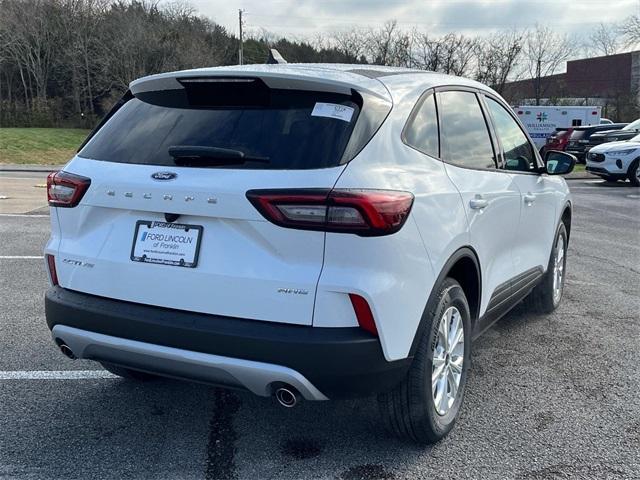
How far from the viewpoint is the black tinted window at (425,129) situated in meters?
2.93

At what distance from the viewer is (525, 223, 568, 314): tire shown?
5.06 m

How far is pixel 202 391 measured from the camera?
12.0 ft

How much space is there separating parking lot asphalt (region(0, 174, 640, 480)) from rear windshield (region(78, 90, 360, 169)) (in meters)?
1.37

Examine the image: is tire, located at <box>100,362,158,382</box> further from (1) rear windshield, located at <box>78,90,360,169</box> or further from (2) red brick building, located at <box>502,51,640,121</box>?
(2) red brick building, located at <box>502,51,640,121</box>

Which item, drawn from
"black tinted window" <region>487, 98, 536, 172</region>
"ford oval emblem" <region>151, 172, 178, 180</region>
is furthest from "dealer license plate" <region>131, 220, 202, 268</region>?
"black tinted window" <region>487, 98, 536, 172</region>

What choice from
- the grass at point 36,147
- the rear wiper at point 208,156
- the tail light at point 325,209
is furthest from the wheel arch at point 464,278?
the grass at point 36,147

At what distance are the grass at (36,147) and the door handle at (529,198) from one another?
948 inches

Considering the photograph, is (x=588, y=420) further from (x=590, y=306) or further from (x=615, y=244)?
(x=615, y=244)

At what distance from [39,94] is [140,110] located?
156 ft

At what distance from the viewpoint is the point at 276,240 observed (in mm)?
2459

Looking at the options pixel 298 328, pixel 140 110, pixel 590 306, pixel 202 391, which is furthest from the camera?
pixel 590 306

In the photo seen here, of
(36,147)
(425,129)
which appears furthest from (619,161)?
(36,147)

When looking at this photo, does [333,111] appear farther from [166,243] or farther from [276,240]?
[166,243]

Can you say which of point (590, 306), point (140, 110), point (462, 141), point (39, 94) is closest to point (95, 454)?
point (140, 110)
